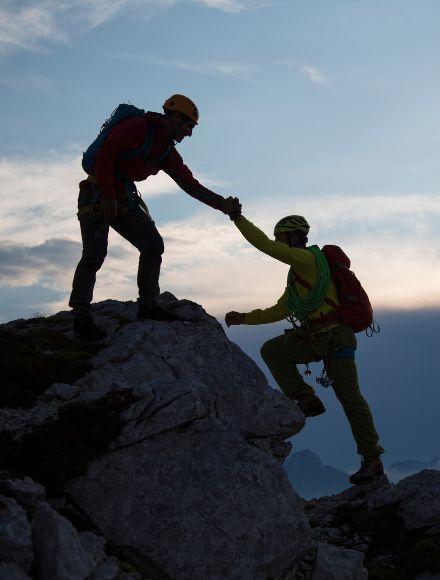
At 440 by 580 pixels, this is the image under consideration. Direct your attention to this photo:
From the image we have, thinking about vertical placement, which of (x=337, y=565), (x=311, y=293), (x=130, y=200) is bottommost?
(x=337, y=565)

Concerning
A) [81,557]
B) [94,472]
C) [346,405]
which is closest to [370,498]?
[346,405]

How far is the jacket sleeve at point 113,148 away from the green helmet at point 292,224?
11.6 feet

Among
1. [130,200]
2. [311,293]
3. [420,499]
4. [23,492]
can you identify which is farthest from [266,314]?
[23,492]

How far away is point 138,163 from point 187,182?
4.97ft

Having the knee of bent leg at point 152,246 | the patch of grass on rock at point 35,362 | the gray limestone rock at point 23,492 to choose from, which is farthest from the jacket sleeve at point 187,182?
the gray limestone rock at point 23,492

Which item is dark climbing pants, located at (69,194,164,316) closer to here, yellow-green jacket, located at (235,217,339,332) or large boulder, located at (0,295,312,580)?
yellow-green jacket, located at (235,217,339,332)

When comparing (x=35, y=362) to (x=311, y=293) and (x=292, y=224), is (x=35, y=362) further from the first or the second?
(x=292, y=224)

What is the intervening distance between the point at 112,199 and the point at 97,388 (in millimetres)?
3761

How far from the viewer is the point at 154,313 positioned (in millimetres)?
14055

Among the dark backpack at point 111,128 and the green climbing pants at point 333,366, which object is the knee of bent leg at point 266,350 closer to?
the green climbing pants at point 333,366

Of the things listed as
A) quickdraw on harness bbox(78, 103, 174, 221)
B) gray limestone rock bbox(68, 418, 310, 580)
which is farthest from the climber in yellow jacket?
gray limestone rock bbox(68, 418, 310, 580)

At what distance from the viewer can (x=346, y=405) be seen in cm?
1428

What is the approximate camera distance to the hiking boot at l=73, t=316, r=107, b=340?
1336 centimetres

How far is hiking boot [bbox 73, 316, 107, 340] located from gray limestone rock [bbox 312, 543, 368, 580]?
5.87 m
